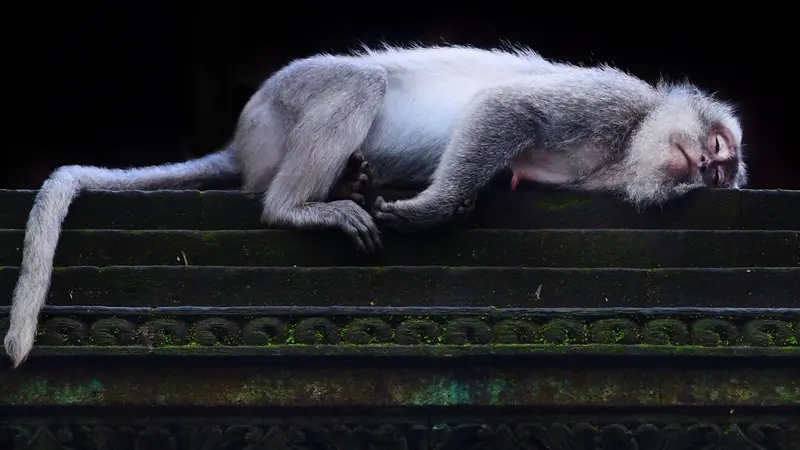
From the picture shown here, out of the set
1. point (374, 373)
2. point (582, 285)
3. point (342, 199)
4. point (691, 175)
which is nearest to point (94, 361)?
point (374, 373)

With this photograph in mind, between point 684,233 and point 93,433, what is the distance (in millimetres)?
1991

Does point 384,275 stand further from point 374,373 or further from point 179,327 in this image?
point 179,327

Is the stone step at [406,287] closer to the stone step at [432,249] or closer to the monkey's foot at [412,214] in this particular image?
the stone step at [432,249]

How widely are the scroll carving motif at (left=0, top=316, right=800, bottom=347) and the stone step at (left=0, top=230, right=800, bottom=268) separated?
0.93ft

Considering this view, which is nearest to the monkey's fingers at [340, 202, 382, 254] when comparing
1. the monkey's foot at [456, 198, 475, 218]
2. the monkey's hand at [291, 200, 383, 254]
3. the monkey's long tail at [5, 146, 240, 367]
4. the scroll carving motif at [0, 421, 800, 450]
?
the monkey's hand at [291, 200, 383, 254]

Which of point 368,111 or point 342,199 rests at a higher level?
point 368,111

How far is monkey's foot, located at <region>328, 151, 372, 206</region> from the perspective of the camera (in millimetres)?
4254

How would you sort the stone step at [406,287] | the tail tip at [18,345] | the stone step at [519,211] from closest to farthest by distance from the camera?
the tail tip at [18,345]
the stone step at [406,287]
the stone step at [519,211]

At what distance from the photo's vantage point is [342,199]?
420cm

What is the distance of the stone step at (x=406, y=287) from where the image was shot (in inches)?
139

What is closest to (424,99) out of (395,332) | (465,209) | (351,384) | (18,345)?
(465,209)

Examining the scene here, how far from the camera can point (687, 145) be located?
448 centimetres

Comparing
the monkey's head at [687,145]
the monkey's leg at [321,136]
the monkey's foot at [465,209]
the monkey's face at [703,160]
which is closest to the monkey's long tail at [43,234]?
the monkey's leg at [321,136]

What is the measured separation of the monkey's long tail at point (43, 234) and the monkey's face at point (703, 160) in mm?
2147
